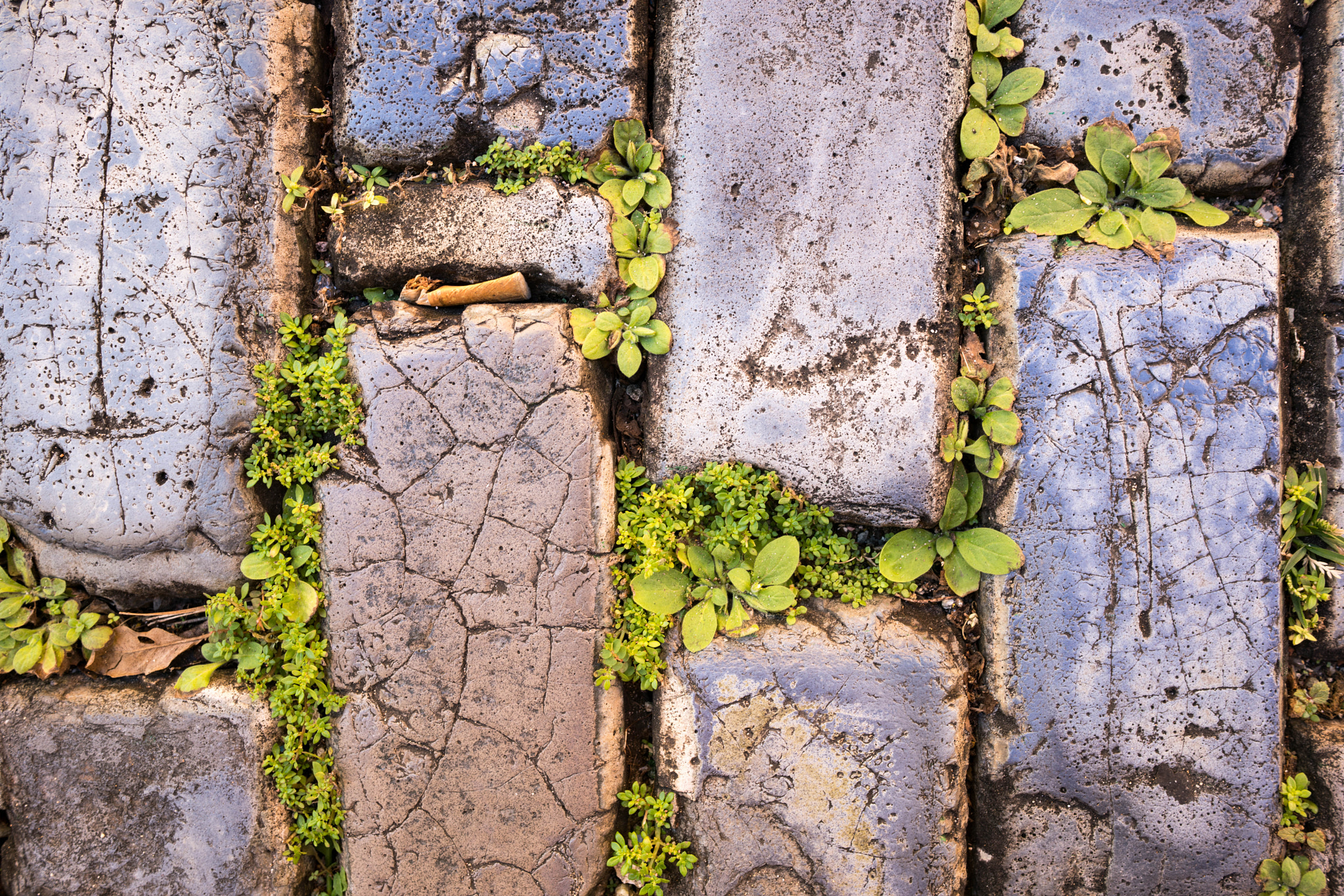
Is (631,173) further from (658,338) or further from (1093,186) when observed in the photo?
(1093,186)

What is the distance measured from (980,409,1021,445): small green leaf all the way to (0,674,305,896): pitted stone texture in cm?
227

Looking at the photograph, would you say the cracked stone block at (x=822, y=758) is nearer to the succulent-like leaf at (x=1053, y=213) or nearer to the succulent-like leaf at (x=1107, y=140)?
the succulent-like leaf at (x=1053, y=213)

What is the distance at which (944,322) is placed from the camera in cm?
194

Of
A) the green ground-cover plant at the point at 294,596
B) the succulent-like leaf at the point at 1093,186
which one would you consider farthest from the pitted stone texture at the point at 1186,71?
the green ground-cover plant at the point at 294,596

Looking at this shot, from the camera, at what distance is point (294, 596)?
2.00 m

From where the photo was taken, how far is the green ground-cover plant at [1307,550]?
77.9 inches

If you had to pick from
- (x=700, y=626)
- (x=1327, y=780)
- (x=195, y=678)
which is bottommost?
(x=1327, y=780)

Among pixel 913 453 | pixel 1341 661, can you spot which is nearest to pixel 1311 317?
pixel 1341 661

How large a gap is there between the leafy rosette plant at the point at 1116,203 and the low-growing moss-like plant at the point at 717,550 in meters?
1.07

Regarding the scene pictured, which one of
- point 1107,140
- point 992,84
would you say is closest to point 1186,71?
point 1107,140

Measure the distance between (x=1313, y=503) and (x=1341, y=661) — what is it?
1.71 ft

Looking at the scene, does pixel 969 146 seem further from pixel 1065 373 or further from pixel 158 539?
pixel 158 539

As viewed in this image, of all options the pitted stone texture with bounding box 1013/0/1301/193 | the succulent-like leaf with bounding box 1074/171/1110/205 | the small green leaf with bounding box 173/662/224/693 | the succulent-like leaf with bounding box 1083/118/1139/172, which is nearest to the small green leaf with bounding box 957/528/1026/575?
the succulent-like leaf with bounding box 1074/171/1110/205

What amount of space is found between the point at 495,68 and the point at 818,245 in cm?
107
